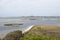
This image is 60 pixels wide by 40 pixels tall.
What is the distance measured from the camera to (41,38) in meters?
17.1

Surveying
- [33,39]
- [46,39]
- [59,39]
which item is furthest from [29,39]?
[59,39]

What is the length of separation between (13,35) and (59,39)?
4879 mm

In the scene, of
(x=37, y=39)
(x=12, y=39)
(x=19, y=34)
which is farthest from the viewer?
(x=19, y=34)

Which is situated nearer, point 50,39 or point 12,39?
point 50,39

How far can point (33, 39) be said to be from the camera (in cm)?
1694

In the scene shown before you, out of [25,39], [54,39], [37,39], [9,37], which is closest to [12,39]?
[9,37]

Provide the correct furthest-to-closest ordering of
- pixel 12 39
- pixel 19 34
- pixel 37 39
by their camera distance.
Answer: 1. pixel 19 34
2. pixel 12 39
3. pixel 37 39

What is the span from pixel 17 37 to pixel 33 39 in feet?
9.29

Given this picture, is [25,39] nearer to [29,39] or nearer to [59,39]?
[29,39]

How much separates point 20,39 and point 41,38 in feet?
Result: 8.67

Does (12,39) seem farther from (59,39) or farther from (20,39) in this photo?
(59,39)

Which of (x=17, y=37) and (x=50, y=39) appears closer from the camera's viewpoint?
(x=50, y=39)

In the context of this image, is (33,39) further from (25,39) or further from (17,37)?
(17,37)

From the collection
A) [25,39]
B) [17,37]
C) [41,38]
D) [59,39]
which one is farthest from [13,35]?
[59,39]
